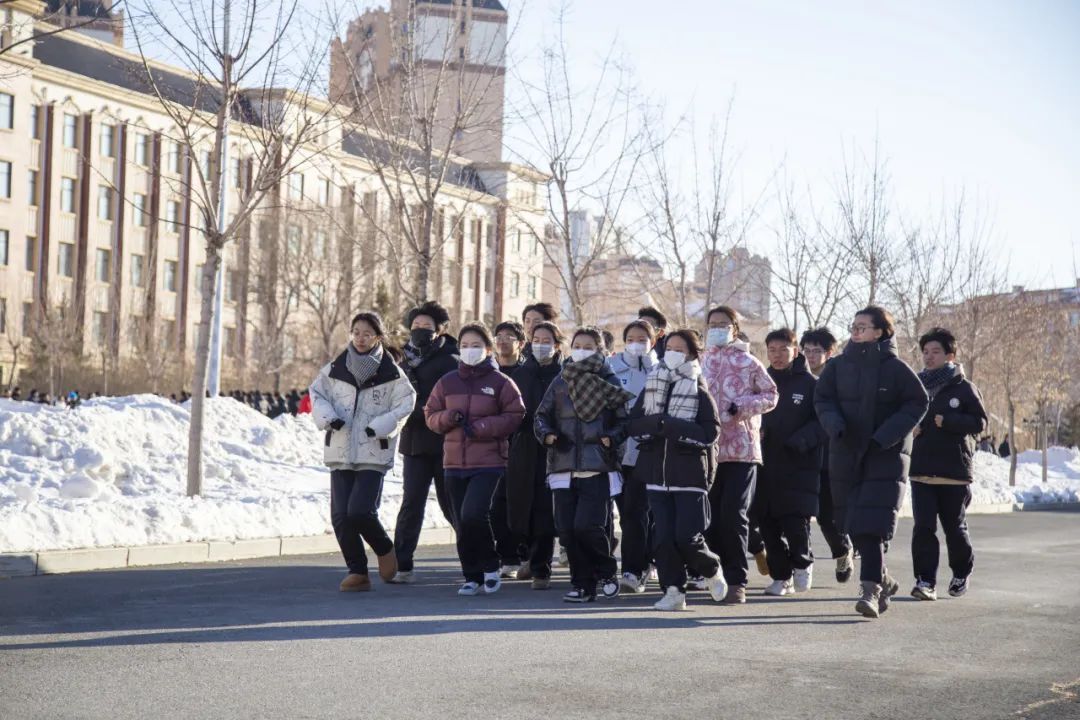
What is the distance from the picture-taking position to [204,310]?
1728cm

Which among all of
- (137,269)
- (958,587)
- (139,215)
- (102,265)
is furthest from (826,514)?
(139,215)

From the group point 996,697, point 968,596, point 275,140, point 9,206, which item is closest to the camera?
point 996,697

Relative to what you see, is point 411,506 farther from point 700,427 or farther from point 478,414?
point 700,427

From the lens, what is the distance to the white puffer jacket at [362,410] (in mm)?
10219

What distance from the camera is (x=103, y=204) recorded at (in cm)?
6650

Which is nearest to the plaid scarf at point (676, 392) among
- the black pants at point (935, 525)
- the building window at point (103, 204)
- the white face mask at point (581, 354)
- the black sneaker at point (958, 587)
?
the white face mask at point (581, 354)

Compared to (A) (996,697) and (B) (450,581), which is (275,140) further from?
(A) (996,697)

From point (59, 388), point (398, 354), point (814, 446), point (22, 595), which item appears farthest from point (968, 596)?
point (59, 388)

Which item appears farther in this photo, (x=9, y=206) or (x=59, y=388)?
(x=9, y=206)

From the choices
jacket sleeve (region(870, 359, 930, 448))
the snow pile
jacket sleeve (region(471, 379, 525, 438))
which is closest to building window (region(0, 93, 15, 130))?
the snow pile

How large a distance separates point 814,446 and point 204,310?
8.82m

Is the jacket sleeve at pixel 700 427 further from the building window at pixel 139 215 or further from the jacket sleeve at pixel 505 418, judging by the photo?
the building window at pixel 139 215

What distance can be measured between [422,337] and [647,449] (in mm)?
2234

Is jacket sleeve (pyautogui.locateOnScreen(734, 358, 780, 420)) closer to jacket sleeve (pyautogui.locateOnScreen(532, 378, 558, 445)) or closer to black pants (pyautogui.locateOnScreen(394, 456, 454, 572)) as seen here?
jacket sleeve (pyautogui.locateOnScreen(532, 378, 558, 445))
